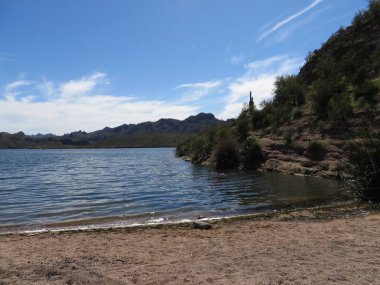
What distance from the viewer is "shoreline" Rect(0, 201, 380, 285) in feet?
24.1

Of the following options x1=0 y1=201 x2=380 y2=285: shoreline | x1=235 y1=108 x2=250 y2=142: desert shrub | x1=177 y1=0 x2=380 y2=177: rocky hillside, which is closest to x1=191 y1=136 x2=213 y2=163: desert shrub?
x1=177 y1=0 x2=380 y2=177: rocky hillside

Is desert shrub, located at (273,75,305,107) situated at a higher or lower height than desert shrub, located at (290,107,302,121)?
higher

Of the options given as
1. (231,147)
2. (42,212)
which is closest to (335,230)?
(42,212)

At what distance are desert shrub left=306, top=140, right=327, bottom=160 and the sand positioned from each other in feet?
55.3

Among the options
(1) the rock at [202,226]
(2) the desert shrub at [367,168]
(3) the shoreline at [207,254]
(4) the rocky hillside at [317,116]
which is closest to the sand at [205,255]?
(3) the shoreline at [207,254]

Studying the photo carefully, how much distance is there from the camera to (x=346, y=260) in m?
8.17

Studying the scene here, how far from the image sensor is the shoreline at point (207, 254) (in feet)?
24.1

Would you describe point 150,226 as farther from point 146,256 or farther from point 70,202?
point 70,202

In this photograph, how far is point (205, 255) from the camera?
9.02 metres

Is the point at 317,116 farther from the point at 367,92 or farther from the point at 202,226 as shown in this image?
the point at 202,226

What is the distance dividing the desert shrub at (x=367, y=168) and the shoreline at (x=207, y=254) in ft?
9.36

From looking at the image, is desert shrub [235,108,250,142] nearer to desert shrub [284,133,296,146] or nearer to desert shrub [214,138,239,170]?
desert shrub [214,138,239,170]

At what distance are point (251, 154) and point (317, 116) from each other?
20.8 feet

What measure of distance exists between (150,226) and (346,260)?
681cm
